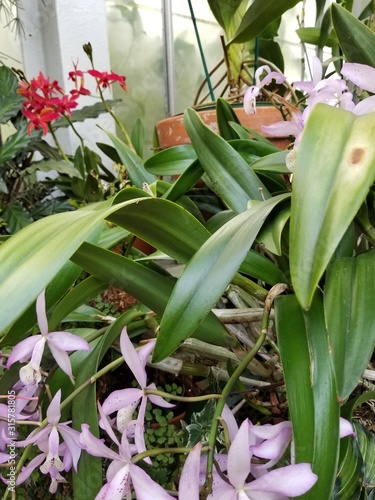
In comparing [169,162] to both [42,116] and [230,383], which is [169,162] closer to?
[230,383]

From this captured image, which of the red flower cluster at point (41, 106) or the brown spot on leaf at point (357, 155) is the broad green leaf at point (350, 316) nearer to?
the brown spot on leaf at point (357, 155)

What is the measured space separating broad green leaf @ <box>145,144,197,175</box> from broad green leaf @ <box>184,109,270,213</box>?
152mm

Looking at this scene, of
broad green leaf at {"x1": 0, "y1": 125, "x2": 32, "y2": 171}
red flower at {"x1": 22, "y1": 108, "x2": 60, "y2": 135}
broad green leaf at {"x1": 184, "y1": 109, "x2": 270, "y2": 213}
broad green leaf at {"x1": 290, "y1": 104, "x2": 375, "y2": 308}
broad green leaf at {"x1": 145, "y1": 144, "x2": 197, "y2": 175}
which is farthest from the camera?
broad green leaf at {"x1": 0, "y1": 125, "x2": 32, "y2": 171}

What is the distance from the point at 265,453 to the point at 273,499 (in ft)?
0.11

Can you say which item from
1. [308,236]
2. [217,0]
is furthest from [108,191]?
[308,236]

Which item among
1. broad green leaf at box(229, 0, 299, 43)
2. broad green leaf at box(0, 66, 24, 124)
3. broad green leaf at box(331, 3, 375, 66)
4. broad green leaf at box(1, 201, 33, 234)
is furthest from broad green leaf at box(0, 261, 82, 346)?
broad green leaf at box(0, 66, 24, 124)

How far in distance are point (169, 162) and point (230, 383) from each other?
1.33 feet

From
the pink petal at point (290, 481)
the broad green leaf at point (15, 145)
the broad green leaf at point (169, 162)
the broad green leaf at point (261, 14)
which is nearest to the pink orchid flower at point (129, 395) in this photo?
the pink petal at point (290, 481)

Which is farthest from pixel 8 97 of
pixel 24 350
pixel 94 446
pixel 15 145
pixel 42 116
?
pixel 94 446

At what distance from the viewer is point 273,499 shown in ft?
0.87

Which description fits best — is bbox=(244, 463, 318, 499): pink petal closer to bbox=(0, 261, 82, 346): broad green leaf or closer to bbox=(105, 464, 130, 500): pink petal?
bbox=(105, 464, 130, 500): pink petal

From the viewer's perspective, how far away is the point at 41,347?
0.37 meters

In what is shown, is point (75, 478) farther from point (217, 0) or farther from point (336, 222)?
point (217, 0)

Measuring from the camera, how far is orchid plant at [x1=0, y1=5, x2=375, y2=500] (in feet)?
0.82
